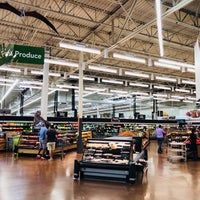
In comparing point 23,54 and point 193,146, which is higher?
point 23,54

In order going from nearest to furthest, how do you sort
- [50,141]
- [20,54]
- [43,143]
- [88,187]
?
[88,187]
[20,54]
[50,141]
[43,143]

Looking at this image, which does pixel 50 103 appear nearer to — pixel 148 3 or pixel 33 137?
pixel 33 137

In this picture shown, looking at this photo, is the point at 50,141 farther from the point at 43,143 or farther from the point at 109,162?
the point at 109,162

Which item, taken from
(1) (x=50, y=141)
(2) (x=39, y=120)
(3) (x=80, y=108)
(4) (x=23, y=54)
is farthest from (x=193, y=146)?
(4) (x=23, y=54)

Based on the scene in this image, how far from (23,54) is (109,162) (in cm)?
395

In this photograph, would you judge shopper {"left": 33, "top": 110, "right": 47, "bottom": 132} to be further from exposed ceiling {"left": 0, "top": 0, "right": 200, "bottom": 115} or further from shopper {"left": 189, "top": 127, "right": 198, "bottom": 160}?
shopper {"left": 189, "top": 127, "right": 198, "bottom": 160}

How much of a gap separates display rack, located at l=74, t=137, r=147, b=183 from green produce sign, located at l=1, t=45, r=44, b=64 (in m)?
3.02

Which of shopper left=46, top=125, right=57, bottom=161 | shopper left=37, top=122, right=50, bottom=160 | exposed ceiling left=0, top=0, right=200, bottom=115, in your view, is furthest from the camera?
shopper left=37, top=122, right=50, bottom=160

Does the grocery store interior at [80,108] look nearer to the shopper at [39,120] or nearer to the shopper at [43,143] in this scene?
the shopper at [39,120]

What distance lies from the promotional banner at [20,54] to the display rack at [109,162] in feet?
9.99

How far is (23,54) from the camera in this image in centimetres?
638

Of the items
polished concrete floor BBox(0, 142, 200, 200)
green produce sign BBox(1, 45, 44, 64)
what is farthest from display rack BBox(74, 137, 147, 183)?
green produce sign BBox(1, 45, 44, 64)

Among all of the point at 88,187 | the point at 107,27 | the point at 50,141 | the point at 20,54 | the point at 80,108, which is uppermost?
the point at 107,27

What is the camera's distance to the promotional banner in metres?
5.81
